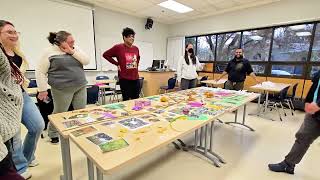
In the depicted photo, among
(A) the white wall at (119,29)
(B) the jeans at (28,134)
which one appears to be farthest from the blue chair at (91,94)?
(A) the white wall at (119,29)

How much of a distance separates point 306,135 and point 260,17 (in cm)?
442

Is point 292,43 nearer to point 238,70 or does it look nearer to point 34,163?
point 238,70

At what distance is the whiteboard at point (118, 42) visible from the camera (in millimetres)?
5630

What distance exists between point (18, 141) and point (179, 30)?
656cm

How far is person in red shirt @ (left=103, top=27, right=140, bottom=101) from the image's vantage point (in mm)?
2662

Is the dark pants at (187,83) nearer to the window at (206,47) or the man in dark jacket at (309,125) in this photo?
the man in dark jacket at (309,125)

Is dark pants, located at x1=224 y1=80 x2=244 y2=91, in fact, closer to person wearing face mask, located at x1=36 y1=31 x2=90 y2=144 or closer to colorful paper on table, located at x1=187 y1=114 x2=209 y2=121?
colorful paper on table, located at x1=187 y1=114 x2=209 y2=121

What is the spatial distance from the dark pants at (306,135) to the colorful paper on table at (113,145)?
1676mm

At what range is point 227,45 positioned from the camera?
6.01m

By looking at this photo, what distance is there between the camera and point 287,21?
4676 mm

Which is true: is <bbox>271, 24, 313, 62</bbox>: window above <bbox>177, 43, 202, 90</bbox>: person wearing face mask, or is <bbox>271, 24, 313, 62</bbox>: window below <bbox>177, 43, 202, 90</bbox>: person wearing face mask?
above

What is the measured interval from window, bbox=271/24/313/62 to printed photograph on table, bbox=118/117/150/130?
16.4 ft

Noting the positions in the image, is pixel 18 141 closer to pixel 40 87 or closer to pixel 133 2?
pixel 40 87

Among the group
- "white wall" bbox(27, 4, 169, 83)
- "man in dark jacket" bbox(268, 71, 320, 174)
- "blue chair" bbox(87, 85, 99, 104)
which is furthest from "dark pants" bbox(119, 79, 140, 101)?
"white wall" bbox(27, 4, 169, 83)
